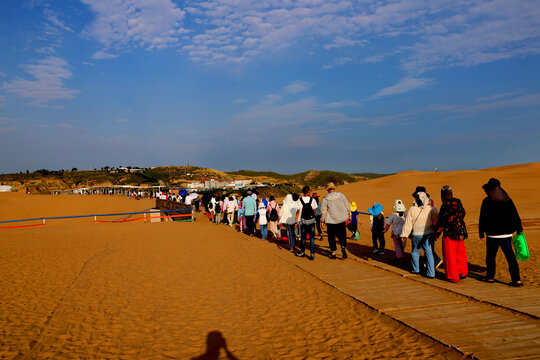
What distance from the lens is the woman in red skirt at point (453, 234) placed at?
6941 mm

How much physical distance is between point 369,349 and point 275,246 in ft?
29.5

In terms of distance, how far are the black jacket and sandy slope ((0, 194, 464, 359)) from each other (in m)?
→ 2.87

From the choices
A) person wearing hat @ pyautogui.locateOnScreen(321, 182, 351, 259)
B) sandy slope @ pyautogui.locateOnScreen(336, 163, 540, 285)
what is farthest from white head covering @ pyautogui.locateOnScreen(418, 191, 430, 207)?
person wearing hat @ pyautogui.locateOnScreen(321, 182, 351, 259)

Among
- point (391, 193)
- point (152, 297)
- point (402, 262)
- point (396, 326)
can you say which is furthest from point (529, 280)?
point (391, 193)

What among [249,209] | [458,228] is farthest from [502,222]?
[249,209]

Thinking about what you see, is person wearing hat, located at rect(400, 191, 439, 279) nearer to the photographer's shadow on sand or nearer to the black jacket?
the black jacket

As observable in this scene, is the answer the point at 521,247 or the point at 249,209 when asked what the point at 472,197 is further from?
the point at 521,247

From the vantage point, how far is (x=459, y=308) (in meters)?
5.63

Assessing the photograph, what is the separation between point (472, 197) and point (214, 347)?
103ft

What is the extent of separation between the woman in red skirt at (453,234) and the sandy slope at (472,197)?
122 centimetres

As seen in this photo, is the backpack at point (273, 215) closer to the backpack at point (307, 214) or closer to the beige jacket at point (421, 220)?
the backpack at point (307, 214)

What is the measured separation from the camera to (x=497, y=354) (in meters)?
4.04

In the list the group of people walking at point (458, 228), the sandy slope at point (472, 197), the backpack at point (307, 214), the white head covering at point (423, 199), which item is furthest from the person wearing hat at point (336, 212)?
the white head covering at point (423, 199)

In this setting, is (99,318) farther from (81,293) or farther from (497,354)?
(497,354)
